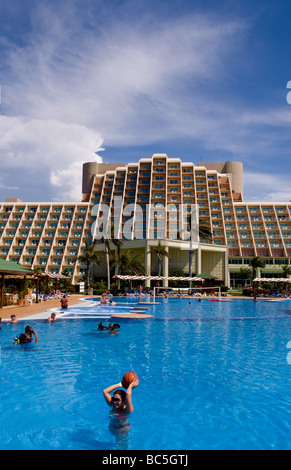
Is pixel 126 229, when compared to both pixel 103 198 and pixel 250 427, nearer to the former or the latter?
pixel 103 198

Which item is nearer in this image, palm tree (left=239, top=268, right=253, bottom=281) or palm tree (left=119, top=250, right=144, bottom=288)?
palm tree (left=119, top=250, right=144, bottom=288)

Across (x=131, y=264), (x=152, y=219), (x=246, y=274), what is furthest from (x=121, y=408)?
(x=152, y=219)

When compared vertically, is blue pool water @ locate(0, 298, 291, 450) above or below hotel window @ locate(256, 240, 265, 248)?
below

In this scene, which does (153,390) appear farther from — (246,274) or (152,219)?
(152,219)

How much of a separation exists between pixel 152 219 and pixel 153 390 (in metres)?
66.9

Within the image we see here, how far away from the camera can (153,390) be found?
26.6 feet

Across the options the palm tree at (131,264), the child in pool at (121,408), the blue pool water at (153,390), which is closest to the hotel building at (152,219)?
the palm tree at (131,264)

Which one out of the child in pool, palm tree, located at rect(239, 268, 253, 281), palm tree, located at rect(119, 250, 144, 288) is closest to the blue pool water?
the child in pool

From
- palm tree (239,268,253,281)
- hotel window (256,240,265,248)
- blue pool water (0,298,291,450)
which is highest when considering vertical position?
hotel window (256,240,265,248)

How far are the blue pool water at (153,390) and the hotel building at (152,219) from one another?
56505 millimetres

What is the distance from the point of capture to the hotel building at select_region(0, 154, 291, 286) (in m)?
74.4

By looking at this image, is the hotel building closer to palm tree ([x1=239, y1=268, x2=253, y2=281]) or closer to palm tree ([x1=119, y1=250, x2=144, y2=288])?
palm tree ([x1=239, y1=268, x2=253, y2=281])

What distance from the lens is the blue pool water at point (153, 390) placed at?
19.0ft

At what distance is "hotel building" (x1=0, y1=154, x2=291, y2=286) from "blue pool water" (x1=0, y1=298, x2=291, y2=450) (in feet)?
185
